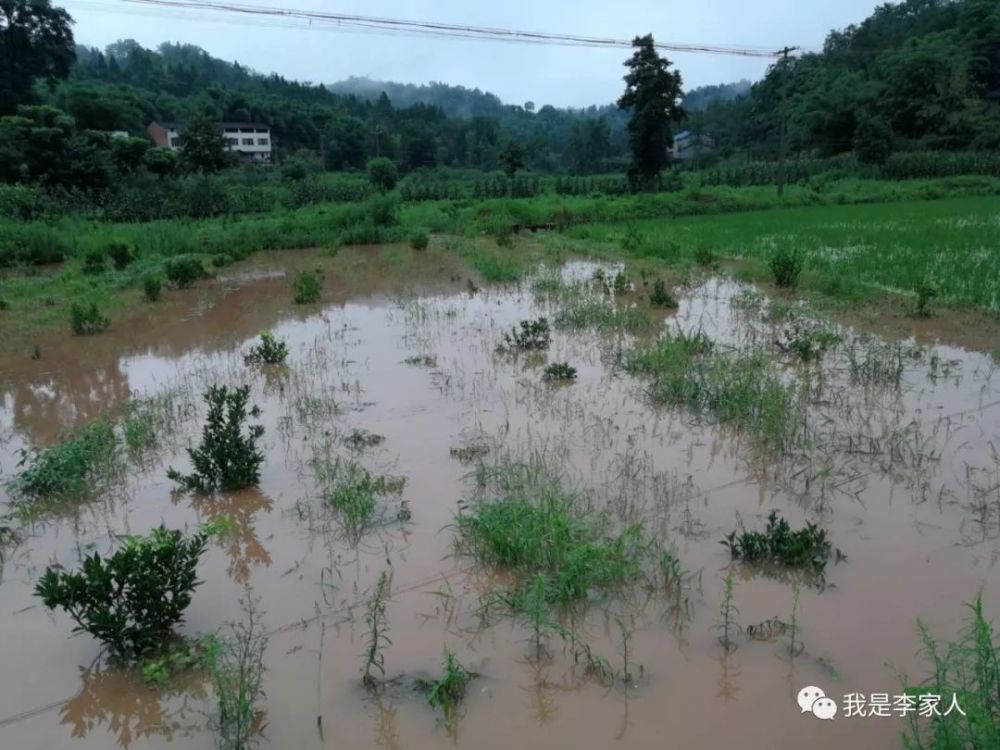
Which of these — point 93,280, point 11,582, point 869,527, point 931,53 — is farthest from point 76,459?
point 931,53

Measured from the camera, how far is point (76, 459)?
17.3ft

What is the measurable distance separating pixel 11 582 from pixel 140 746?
1.72 meters

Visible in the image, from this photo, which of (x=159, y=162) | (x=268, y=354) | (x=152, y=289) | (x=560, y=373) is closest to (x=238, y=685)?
(x=560, y=373)

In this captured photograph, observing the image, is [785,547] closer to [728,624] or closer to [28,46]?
[728,624]

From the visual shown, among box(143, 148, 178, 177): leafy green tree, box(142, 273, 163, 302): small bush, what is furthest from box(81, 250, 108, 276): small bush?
box(143, 148, 178, 177): leafy green tree

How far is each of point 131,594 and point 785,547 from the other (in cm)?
320

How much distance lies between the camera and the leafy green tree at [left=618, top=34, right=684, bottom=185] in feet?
96.8

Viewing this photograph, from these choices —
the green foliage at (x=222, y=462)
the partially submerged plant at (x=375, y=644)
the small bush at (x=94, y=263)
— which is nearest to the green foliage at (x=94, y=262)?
the small bush at (x=94, y=263)

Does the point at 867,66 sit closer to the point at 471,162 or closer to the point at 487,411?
the point at 471,162

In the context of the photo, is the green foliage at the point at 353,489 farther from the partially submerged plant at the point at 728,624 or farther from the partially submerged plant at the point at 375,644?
the partially submerged plant at the point at 728,624

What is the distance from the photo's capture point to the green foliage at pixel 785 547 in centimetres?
384

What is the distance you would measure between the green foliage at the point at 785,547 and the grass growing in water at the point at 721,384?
151 centimetres

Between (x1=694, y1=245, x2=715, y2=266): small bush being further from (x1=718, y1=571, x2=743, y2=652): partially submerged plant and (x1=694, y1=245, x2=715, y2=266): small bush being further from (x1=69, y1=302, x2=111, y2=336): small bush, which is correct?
(x1=718, y1=571, x2=743, y2=652): partially submerged plant

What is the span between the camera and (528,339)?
340 inches
